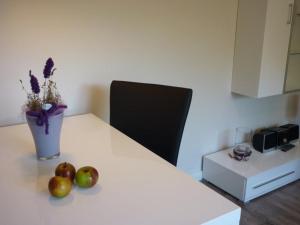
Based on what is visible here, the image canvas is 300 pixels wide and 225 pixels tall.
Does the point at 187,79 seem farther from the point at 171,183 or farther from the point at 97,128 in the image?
the point at 171,183

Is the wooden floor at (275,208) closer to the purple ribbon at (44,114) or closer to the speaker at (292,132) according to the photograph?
the speaker at (292,132)

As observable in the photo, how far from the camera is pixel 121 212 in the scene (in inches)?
35.3

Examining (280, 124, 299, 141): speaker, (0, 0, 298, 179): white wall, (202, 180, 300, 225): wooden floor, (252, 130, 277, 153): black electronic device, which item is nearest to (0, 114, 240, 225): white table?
(0, 0, 298, 179): white wall

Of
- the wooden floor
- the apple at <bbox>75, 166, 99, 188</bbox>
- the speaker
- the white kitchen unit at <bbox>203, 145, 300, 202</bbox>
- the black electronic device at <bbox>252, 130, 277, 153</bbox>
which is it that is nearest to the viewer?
the apple at <bbox>75, 166, 99, 188</bbox>

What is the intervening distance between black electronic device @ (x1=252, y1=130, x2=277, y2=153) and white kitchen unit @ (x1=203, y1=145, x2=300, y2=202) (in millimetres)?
44

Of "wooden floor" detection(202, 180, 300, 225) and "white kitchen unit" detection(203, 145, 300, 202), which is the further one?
"white kitchen unit" detection(203, 145, 300, 202)

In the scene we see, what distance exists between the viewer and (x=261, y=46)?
7.86 feet

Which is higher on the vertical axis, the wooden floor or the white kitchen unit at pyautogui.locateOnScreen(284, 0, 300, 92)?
the white kitchen unit at pyautogui.locateOnScreen(284, 0, 300, 92)

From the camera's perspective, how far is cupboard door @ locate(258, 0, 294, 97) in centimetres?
235

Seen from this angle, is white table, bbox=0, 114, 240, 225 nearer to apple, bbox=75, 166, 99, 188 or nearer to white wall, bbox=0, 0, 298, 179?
apple, bbox=75, 166, 99, 188

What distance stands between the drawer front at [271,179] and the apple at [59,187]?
1772 mm

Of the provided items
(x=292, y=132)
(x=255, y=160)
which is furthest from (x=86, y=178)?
(x=292, y=132)

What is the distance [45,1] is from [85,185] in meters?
1.16

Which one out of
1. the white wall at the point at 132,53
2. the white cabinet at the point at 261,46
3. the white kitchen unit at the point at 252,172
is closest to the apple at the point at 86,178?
the white wall at the point at 132,53
